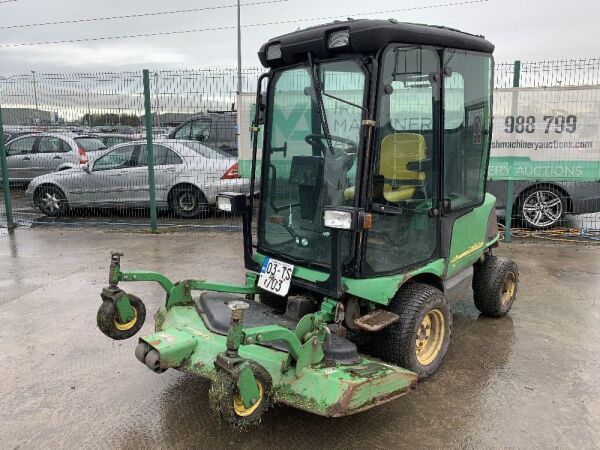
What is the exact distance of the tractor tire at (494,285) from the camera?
185 inches

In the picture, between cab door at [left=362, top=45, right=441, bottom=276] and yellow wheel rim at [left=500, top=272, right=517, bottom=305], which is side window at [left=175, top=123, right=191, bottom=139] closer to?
yellow wheel rim at [left=500, top=272, right=517, bottom=305]

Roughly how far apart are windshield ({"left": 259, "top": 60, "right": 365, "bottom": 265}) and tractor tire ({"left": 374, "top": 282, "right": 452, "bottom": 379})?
561mm

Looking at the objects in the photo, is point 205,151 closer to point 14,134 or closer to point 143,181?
point 143,181

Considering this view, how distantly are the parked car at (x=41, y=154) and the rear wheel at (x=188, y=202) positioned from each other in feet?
13.5

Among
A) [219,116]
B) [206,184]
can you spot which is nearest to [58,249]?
[206,184]

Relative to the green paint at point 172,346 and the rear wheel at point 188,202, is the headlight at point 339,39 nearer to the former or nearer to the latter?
the green paint at point 172,346

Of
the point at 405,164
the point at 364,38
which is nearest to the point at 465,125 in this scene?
the point at 405,164

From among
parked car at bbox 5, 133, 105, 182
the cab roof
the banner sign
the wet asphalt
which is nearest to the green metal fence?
the banner sign

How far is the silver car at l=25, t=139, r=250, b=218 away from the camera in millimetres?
9133

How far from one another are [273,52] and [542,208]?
5834 millimetres

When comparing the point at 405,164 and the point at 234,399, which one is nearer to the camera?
the point at 234,399

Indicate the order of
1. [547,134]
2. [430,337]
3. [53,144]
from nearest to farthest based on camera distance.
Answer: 1. [430,337]
2. [547,134]
3. [53,144]

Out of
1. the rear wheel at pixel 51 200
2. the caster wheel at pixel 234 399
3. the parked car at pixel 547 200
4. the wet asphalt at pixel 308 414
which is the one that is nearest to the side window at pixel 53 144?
the rear wheel at pixel 51 200

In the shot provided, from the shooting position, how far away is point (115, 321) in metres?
3.45
